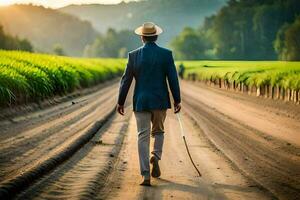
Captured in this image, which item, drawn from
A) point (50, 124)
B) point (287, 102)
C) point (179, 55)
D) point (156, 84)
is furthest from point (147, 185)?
point (179, 55)

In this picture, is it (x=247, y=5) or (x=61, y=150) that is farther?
(x=247, y=5)

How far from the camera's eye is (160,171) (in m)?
8.48

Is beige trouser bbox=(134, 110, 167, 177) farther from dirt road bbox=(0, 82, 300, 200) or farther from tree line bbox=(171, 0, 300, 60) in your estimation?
tree line bbox=(171, 0, 300, 60)

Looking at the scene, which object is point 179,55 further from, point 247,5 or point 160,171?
point 160,171

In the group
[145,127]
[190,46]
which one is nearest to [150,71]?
[145,127]

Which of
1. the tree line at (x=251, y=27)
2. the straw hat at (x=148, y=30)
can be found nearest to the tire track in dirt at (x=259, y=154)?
the straw hat at (x=148, y=30)

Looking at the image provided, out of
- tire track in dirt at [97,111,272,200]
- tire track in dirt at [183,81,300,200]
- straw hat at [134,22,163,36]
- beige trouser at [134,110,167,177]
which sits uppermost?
straw hat at [134,22,163,36]

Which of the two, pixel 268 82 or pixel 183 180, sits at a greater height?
pixel 268 82

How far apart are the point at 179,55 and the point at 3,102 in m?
140

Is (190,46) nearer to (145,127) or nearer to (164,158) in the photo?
(164,158)

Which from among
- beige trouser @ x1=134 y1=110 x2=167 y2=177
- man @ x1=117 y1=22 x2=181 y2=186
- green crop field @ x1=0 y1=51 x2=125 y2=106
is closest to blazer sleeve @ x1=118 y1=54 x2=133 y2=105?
man @ x1=117 y1=22 x2=181 y2=186

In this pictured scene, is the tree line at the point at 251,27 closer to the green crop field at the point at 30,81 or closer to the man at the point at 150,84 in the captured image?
the green crop field at the point at 30,81

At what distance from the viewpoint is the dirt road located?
722 cm

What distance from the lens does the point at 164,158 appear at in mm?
9977
